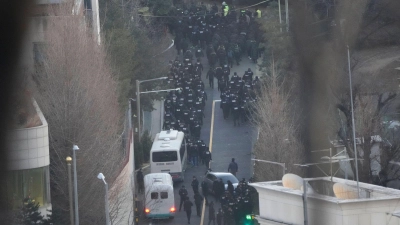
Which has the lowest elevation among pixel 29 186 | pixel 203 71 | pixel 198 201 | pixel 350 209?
pixel 198 201

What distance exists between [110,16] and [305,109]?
66.8 feet

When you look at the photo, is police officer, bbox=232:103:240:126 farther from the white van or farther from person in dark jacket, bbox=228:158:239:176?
the white van

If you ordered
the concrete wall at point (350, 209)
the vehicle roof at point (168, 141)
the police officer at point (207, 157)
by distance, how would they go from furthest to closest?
the police officer at point (207, 157) → the vehicle roof at point (168, 141) → the concrete wall at point (350, 209)

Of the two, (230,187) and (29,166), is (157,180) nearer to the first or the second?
(230,187)

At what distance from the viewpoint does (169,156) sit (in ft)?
63.8

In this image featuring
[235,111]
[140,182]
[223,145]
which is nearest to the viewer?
[140,182]

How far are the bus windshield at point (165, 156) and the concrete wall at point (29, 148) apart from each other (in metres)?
8.69

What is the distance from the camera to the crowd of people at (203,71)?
21.5 meters

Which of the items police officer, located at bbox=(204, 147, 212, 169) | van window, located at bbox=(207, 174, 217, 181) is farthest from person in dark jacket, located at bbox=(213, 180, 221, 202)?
police officer, located at bbox=(204, 147, 212, 169)

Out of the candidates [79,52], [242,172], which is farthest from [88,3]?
[79,52]

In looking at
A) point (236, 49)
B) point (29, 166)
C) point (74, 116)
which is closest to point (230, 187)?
point (74, 116)

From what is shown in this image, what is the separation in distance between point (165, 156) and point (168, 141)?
55 centimetres

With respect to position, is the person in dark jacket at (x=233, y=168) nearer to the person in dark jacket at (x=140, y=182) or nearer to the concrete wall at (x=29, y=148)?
the person in dark jacket at (x=140, y=182)

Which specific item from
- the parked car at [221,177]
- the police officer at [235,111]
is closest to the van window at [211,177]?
the parked car at [221,177]
